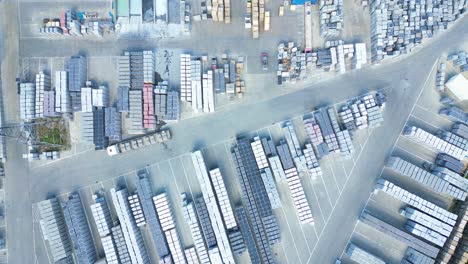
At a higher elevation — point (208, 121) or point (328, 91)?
point (328, 91)

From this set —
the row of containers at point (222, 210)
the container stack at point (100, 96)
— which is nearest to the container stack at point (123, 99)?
the container stack at point (100, 96)

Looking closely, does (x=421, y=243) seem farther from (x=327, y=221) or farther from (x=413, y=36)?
(x=413, y=36)

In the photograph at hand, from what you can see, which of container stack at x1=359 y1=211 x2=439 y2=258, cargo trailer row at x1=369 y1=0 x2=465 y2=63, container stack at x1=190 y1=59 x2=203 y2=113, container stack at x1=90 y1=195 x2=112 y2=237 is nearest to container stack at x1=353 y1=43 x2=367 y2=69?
cargo trailer row at x1=369 y1=0 x2=465 y2=63

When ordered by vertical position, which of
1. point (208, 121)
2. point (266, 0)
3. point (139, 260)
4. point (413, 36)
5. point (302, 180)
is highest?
point (266, 0)

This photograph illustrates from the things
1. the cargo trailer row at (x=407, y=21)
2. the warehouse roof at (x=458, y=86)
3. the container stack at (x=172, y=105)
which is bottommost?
the container stack at (x=172, y=105)

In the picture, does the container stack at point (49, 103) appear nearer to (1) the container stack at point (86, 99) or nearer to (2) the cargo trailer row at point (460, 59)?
(1) the container stack at point (86, 99)

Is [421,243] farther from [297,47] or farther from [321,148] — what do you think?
[297,47]

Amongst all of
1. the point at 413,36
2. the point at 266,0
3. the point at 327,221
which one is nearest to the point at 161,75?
the point at 266,0
